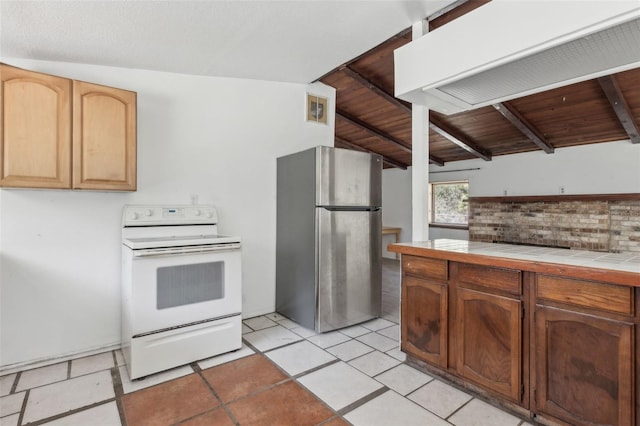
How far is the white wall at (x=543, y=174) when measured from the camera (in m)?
5.11

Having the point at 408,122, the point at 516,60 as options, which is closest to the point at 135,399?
the point at 516,60

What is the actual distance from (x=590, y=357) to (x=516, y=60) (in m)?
1.44

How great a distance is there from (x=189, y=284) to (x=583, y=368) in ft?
7.80

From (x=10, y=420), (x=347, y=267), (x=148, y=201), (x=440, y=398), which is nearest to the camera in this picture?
(x=10, y=420)

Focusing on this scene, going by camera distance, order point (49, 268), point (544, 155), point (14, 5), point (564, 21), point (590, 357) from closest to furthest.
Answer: point (564, 21), point (590, 357), point (14, 5), point (49, 268), point (544, 155)

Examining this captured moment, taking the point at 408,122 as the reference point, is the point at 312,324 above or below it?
below

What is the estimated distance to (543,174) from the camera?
5.95 m

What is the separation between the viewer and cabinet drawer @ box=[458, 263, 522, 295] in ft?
5.69

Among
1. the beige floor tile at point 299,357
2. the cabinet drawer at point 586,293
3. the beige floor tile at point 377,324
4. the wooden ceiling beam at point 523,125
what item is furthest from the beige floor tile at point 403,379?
the wooden ceiling beam at point 523,125

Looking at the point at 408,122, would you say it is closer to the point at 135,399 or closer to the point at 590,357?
the point at 590,357

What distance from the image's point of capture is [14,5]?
183cm

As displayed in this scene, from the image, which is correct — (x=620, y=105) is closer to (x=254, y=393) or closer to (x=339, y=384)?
(x=339, y=384)

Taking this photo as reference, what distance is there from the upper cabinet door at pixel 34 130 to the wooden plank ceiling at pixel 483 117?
250cm

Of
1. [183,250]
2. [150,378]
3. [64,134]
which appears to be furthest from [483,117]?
[150,378]
